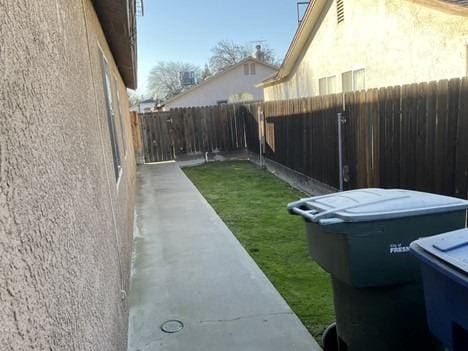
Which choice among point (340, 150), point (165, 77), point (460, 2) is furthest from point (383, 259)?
point (165, 77)

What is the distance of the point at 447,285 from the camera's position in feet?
5.65

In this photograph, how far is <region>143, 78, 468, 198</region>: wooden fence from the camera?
478 centimetres

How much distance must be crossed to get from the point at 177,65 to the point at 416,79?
4776cm

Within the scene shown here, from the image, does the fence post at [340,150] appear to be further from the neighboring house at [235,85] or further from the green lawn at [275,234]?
the neighboring house at [235,85]

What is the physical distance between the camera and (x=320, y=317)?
361 cm

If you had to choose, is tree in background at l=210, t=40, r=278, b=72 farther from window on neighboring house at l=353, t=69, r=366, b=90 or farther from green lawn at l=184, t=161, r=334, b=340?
window on neighboring house at l=353, t=69, r=366, b=90

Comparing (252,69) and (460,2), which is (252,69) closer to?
(252,69)

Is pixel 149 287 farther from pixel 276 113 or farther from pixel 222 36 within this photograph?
pixel 222 36

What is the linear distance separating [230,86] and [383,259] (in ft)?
94.3

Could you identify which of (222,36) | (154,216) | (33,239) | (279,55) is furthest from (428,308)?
(222,36)

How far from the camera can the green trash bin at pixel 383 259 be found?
87.7 inches

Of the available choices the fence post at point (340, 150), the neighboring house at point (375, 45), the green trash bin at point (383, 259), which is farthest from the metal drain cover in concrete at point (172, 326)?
the neighboring house at point (375, 45)

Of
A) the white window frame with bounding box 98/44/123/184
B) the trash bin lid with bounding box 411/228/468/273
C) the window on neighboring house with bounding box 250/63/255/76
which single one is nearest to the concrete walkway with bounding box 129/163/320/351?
the white window frame with bounding box 98/44/123/184

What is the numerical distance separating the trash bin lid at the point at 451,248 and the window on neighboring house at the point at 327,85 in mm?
10803
